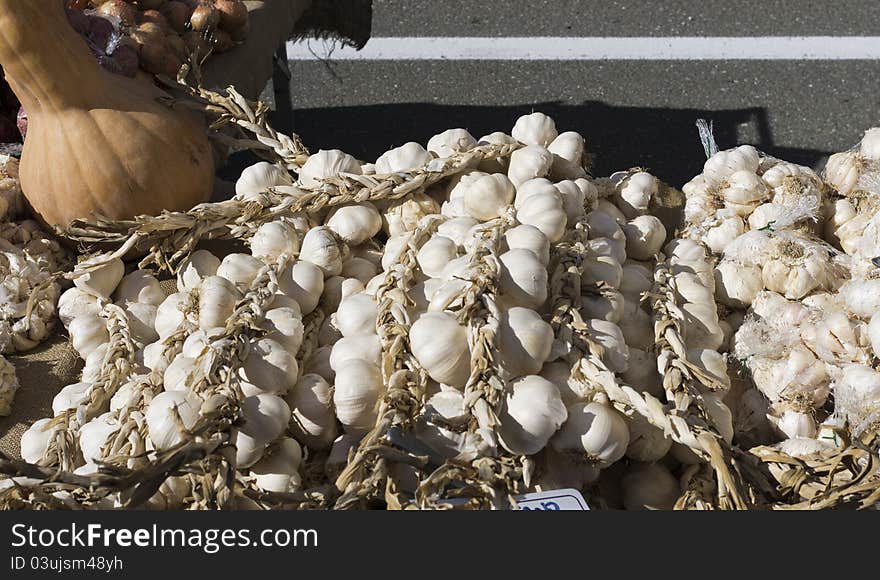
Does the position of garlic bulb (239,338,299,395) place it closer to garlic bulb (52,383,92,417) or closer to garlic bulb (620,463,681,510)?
garlic bulb (52,383,92,417)

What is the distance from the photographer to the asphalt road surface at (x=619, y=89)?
315 centimetres

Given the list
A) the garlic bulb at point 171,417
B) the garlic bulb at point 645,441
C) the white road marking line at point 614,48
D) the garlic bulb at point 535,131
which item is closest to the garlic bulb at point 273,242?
the garlic bulb at point 171,417

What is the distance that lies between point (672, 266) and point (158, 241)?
2.81 ft

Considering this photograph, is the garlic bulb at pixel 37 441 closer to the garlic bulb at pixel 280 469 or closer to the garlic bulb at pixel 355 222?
the garlic bulb at pixel 280 469

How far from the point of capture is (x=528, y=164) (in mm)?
1424

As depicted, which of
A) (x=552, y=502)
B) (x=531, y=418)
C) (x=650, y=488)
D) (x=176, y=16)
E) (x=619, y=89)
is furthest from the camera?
(x=619, y=89)

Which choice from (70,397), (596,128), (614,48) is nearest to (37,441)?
(70,397)

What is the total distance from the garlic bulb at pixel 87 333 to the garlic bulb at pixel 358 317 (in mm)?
415

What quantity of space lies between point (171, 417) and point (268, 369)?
0.14m

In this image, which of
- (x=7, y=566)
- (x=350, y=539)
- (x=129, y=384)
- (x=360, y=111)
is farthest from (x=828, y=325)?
(x=360, y=111)

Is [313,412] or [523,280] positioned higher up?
[523,280]

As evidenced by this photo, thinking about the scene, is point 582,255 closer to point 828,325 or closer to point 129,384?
point 828,325

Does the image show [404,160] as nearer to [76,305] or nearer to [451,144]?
[451,144]

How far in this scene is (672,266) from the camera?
1398 millimetres
